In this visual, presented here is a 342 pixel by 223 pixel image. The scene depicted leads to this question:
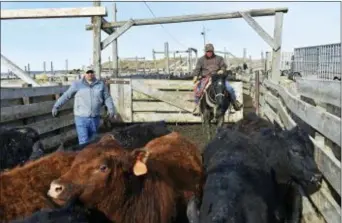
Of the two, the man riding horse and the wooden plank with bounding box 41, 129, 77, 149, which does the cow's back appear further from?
the man riding horse

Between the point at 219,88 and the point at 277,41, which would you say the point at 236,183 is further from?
the point at 277,41

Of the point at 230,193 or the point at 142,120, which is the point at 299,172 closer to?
the point at 230,193

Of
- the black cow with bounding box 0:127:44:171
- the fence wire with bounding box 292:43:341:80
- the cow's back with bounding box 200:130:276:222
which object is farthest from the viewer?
the fence wire with bounding box 292:43:341:80

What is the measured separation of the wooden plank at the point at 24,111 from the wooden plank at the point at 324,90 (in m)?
5.54

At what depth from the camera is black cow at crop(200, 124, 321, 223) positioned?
155 inches

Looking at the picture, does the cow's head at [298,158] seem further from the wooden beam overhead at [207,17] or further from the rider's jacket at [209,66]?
the wooden beam overhead at [207,17]

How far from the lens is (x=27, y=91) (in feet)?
31.8

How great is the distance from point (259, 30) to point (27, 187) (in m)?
9.90

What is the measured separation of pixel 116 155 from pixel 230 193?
3.39 ft

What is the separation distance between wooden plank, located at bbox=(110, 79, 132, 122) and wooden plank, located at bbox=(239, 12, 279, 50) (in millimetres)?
4188

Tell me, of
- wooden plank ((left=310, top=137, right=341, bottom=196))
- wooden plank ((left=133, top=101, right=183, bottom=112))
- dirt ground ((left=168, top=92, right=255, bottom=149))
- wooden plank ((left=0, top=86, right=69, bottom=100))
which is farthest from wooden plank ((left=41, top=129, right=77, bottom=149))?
wooden plank ((left=310, top=137, right=341, bottom=196))

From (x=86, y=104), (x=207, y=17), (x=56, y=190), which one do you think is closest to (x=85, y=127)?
(x=86, y=104)

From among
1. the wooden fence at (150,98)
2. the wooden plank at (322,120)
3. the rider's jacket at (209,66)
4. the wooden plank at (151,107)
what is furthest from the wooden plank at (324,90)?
the wooden plank at (151,107)

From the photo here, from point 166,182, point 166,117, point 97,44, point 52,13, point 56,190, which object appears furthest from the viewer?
point 166,117
